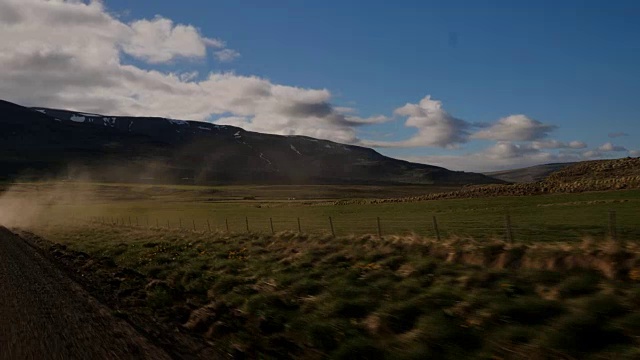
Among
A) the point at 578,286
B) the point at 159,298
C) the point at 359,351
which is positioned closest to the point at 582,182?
the point at 578,286

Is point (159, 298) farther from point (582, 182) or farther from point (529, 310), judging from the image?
point (582, 182)

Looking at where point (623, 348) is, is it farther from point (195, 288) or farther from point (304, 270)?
point (195, 288)

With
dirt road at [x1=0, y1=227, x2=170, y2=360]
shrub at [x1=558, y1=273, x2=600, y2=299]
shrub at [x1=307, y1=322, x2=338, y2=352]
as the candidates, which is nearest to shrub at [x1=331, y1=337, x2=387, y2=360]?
shrub at [x1=307, y1=322, x2=338, y2=352]

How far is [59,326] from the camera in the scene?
10.1 m

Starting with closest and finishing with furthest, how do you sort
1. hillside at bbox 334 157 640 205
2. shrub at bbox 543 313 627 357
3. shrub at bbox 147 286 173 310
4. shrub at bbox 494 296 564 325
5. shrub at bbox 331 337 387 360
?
shrub at bbox 543 313 627 357
shrub at bbox 331 337 387 360
shrub at bbox 494 296 564 325
shrub at bbox 147 286 173 310
hillside at bbox 334 157 640 205

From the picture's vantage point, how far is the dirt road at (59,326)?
27.3 ft

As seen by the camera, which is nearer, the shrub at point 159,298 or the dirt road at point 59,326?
the dirt road at point 59,326

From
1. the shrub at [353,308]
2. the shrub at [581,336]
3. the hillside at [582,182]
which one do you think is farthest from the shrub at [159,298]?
the hillside at [582,182]

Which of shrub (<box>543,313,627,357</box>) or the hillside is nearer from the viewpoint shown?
shrub (<box>543,313,627,357</box>)

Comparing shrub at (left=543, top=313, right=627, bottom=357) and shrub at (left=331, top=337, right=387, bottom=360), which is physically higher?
shrub at (left=543, top=313, right=627, bottom=357)

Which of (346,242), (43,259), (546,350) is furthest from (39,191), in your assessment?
(546,350)

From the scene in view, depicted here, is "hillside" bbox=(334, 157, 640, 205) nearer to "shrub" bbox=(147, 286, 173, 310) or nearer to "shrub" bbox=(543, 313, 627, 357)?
"shrub" bbox=(543, 313, 627, 357)

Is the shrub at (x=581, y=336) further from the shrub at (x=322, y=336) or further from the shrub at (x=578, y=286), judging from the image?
the shrub at (x=322, y=336)

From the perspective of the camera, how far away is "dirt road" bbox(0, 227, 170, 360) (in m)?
8.31
